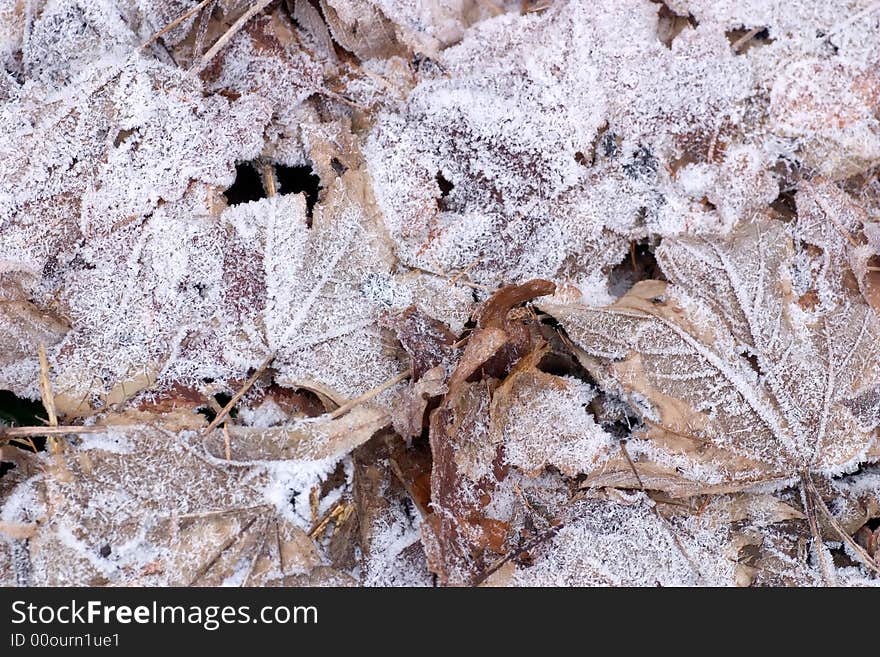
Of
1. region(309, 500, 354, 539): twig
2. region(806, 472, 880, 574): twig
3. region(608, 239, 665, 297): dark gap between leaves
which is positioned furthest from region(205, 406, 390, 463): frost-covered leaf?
region(806, 472, 880, 574): twig

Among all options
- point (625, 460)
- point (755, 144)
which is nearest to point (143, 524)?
point (625, 460)

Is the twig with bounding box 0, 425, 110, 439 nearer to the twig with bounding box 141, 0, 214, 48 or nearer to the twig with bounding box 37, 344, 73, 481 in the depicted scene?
the twig with bounding box 37, 344, 73, 481

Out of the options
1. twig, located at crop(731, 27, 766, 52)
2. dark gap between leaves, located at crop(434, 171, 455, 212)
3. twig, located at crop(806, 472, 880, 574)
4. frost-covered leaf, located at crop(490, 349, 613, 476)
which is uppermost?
twig, located at crop(731, 27, 766, 52)

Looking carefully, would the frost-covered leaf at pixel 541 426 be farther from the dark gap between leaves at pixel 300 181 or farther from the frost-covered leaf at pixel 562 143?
the dark gap between leaves at pixel 300 181

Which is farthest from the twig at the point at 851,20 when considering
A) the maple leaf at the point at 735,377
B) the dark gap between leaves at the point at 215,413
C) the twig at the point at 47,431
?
the twig at the point at 47,431

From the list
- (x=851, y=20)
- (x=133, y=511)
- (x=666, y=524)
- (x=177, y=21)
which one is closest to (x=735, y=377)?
(x=666, y=524)

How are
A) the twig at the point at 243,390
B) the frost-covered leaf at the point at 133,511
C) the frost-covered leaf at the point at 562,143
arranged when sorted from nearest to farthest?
the frost-covered leaf at the point at 133,511 < the twig at the point at 243,390 < the frost-covered leaf at the point at 562,143
